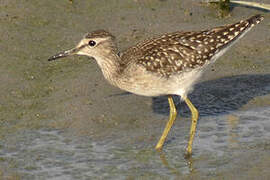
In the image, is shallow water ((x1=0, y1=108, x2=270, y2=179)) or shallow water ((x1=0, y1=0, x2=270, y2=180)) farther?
shallow water ((x1=0, y1=0, x2=270, y2=180))

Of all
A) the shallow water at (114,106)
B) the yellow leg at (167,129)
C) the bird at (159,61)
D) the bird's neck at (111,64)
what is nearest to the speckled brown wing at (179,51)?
the bird at (159,61)

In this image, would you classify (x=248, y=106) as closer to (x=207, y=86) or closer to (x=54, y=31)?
(x=207, y=86)

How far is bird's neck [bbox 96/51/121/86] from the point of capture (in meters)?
8.73

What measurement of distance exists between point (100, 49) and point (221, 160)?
2.35m

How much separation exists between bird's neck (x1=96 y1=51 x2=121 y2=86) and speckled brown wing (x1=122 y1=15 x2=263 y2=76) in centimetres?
15

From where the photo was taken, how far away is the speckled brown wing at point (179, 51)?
8.62m

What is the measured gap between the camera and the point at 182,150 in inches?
336

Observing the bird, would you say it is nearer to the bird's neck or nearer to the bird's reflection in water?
the bird's neck

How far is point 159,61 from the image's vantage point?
8.61 metres

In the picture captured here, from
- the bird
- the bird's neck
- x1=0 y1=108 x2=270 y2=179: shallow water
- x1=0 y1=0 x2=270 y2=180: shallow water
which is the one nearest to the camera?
x1=0 y1=108 x2=270 y2=179: shallow water

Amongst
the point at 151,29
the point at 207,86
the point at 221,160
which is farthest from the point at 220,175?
the point at 151,29

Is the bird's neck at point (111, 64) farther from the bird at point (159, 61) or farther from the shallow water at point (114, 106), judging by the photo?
the shallow water at point (114, 106)

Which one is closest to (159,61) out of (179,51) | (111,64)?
(179,51)

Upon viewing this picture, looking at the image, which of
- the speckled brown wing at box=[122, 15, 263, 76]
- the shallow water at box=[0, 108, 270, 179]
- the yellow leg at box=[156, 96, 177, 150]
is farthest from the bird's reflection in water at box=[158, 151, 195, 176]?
the speckled brown wing at box=[122, 15, 263, 76]
